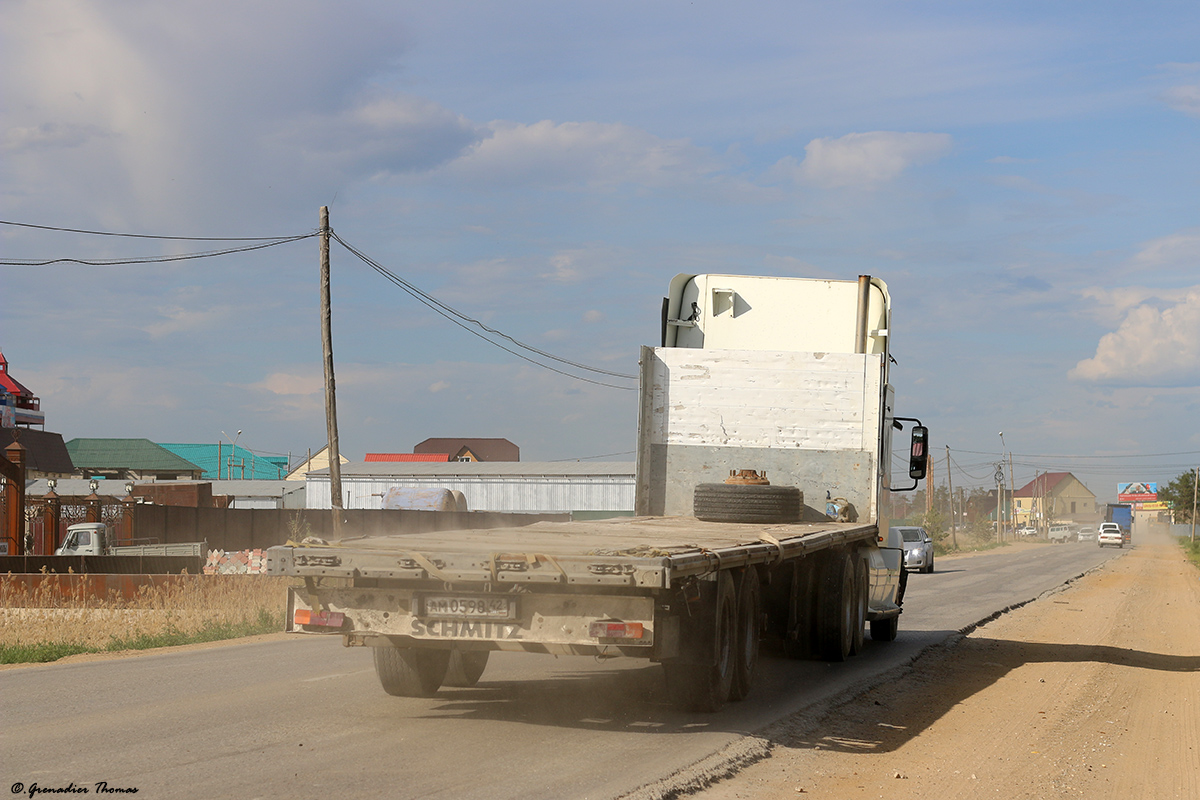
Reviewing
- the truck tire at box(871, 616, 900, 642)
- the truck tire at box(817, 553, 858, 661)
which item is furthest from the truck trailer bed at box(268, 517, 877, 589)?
the truck tire at box(871, 616, 900, 642)

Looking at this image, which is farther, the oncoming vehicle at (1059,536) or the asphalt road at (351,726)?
the oncoming vehicle at (1059,536)

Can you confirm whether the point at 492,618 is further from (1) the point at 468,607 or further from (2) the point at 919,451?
(2) the point at 919,451

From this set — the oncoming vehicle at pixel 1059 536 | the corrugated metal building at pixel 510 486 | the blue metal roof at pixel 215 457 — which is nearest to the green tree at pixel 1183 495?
the oncoming vehicle at pixel 1059 536

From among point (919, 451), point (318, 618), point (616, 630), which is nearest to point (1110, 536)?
point (919, 451)

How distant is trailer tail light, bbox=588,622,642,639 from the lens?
6895 millimetres

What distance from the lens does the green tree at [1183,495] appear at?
9231 centimetres

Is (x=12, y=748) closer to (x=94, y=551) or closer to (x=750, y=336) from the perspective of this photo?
(x=750, y=336)

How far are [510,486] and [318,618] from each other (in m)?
55.5

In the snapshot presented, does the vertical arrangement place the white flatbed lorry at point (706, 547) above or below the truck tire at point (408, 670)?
above

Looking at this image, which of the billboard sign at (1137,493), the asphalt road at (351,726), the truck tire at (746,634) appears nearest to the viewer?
the asphalt road at (351,726)

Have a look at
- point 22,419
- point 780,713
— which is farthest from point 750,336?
point 22,419

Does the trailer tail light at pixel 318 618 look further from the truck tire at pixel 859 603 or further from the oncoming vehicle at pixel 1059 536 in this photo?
the oncoming vehicle at pixel 1059 536

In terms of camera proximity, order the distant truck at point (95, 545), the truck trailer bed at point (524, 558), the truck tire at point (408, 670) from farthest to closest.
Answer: the distant truck at point (95, 545), the truck tire at point (408, 670), the truck trailer bed at point (524, 558)

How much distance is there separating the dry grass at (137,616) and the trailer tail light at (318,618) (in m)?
6.11
